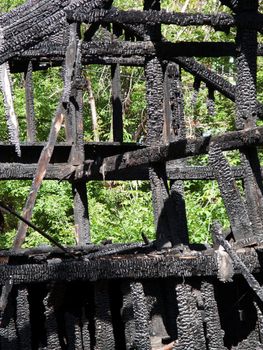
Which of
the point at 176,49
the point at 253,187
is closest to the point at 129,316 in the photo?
the point at 253,187

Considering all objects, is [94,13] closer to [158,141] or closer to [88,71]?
[158,141]

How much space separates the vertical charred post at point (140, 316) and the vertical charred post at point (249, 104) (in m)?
0.93

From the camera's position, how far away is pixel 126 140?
18.6 meters

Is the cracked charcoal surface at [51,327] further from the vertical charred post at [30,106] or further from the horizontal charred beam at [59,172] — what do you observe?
the vertical charred post at [30,106]

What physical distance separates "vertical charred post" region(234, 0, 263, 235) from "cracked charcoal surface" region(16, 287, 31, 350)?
65.6 inches

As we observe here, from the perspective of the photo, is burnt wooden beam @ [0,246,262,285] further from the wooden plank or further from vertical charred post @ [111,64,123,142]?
vertical charred post @ [111,64,123,142]

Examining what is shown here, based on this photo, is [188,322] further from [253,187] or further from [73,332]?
[253,187]

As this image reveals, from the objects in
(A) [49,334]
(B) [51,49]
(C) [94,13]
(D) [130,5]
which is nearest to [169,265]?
(A) [49,334]

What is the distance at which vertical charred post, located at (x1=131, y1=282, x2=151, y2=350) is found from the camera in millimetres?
6168

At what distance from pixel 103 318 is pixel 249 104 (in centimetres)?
183

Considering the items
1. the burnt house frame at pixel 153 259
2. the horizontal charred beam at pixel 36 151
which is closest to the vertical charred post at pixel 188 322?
the burnt house frame at pixel 153 259

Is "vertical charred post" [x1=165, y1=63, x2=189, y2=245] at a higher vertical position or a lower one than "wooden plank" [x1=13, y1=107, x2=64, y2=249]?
higher

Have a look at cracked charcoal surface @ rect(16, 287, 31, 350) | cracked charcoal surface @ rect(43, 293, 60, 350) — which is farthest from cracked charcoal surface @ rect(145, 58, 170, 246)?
cracked charcoal surface @ rect(16, 287, 31, 350)

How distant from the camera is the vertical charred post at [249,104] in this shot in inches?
252
